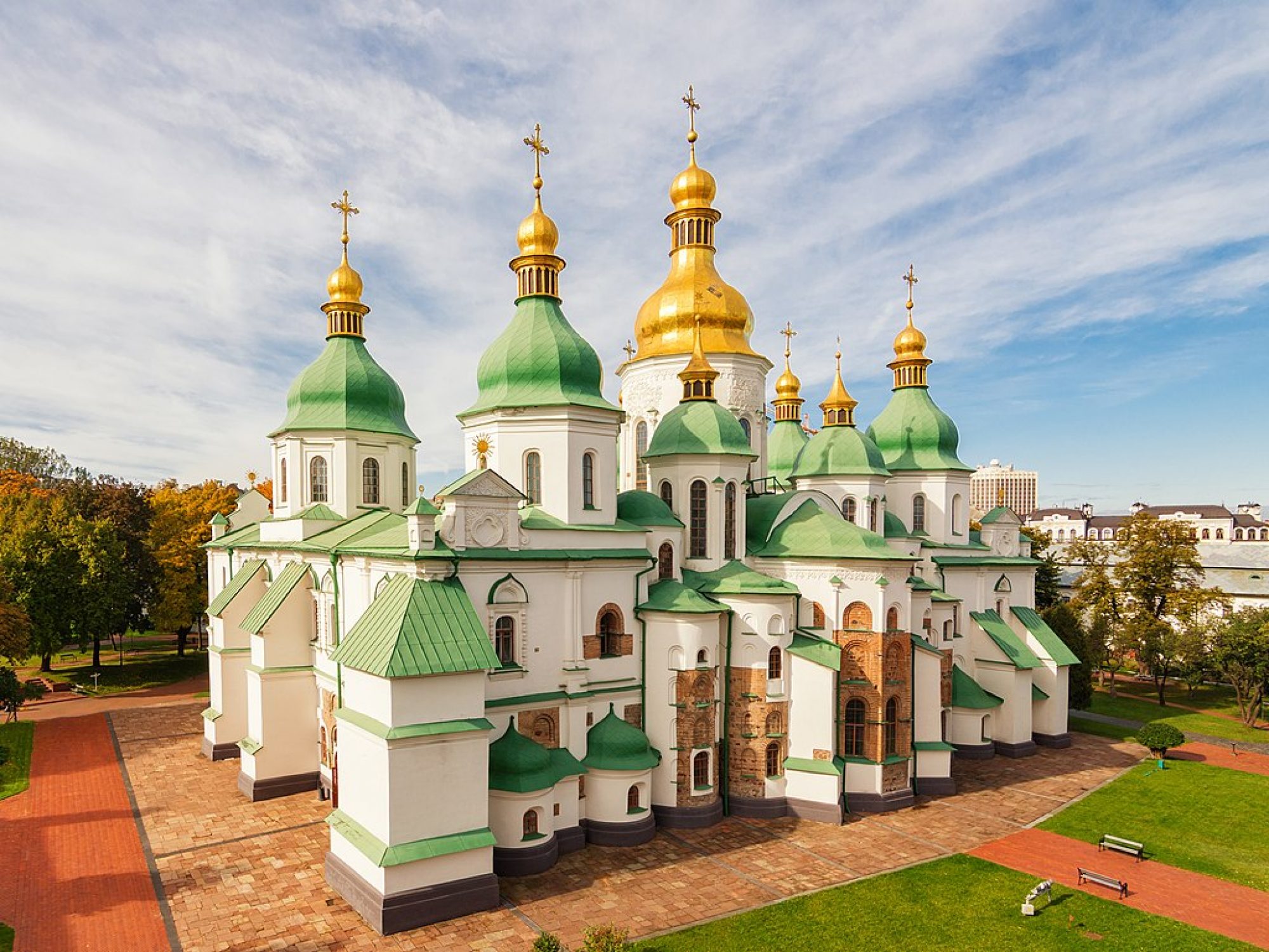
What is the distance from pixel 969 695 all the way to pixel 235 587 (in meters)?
27.8

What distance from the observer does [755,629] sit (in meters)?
21.0

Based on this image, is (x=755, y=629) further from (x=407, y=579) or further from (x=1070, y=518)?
(x=1070, y=518)

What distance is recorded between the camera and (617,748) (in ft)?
64.0

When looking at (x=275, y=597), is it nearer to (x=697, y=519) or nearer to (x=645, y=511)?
(x=645, y=511)

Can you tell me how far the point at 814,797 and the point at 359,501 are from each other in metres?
18.6

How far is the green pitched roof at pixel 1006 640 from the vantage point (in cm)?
2834

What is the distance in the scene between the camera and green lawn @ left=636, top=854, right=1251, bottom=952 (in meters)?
14.7

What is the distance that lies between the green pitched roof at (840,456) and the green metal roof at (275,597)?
1866 centimetres

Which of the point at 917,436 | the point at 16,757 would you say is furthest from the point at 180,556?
the point at 917,436

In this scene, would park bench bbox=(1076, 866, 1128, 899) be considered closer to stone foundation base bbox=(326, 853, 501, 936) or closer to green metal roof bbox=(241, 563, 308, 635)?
stone foundation base bbox=(326, 853, 501, 936)

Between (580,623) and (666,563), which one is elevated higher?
(666,563)

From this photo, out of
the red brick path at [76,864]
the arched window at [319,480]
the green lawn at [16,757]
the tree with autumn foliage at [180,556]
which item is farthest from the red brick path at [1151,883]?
the tree with autumn foliage at [180,556]

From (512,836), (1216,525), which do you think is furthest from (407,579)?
(1216,525)

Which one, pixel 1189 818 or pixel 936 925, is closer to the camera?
pixel 936 925
